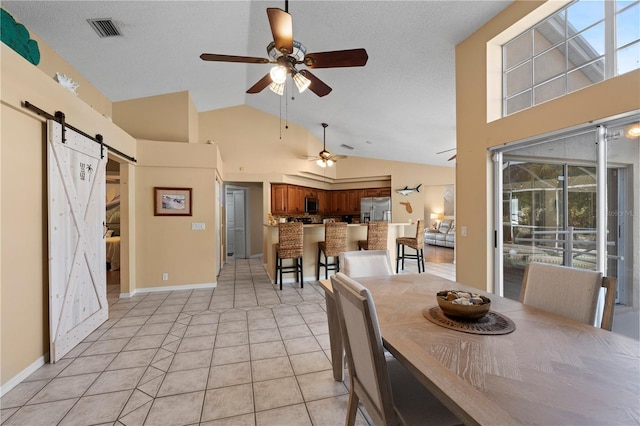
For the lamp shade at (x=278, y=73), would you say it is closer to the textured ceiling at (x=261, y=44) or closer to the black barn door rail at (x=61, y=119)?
the textured ceiling at (x=261, y=44)

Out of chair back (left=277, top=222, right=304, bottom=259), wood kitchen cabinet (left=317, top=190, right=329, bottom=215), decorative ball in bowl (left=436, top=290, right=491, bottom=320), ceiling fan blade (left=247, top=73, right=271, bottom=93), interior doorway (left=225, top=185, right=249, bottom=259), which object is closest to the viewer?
decorative ball in bowl (left=436, top=290, right=491, bottom=320)

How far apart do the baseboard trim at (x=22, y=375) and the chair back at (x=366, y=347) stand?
8.32ft

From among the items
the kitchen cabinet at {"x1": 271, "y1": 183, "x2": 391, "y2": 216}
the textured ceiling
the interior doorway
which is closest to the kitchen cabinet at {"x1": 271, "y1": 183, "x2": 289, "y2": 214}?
the kitchen cabinet at {"x1": 271, "y1": 183, "x2": 391, "y2": 216}

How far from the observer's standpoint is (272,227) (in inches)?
192

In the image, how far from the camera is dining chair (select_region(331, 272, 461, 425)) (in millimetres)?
1082

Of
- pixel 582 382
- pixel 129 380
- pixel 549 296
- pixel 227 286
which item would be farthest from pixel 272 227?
pixel 582 382

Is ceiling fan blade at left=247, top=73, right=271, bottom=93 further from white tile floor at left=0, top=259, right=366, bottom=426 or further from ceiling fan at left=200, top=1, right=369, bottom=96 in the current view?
white tile floor at left=0, top=259, right=366, bottom=426

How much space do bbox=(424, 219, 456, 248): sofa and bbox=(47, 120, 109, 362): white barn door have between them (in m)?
9.48

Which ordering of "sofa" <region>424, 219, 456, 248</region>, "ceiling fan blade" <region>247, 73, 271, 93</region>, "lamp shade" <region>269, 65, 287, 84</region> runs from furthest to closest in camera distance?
"sofa" <region>424, 219, 456, 248</region> → "ceiling fan blade" <region>247, 73, 271, 93</region> → "lamp shade" <region>269, 65, 287, 84</region>

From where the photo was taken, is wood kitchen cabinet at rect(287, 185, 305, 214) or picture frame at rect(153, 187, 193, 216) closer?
picture frame at rect(153, 187, 193, 216)

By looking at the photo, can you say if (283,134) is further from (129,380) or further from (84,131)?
(129,380)

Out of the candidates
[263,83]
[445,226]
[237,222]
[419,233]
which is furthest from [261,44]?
[445,226]

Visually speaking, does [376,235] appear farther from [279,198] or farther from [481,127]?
[279,198]

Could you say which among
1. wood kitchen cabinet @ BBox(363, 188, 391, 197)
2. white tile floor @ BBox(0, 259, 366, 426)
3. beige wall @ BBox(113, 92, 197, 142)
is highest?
beige wall @ BBox(113, 92, 197, 142)
